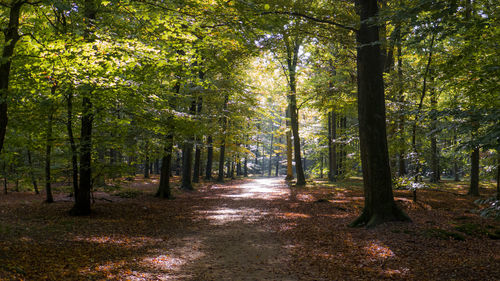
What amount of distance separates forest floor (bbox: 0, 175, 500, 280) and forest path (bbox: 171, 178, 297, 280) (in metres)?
0.02

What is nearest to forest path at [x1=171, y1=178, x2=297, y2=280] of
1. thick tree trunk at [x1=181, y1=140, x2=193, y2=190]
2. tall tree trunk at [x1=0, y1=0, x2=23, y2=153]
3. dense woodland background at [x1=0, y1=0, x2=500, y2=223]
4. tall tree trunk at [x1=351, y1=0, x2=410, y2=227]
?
tall tree trunk at [x1=351, y1=0, x2=410, y2=227]

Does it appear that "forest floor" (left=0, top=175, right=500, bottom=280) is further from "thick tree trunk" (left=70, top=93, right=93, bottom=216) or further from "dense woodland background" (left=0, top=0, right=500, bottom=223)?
"dense woodland background" (left=0, top=0, right=500, bottom=223)

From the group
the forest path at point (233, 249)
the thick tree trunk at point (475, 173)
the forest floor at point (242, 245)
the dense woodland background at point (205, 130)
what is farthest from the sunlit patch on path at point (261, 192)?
the thick tree trunk at point (475, 173)

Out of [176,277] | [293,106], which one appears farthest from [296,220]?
[293,106]

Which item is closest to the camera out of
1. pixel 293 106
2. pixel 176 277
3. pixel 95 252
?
pixel 176 277

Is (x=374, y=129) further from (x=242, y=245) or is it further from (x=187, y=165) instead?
(x=187, y=165)

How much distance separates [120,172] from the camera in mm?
11031

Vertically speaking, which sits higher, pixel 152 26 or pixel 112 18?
pixel 112 18

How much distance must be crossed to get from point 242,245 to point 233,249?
0.41 metres

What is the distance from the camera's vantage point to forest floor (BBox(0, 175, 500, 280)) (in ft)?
18.4

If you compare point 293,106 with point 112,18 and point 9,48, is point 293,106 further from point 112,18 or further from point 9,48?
point 9,48

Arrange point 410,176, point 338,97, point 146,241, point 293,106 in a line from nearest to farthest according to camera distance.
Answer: point 146,241 → point 410,176 → point 338,97 → point 293,106

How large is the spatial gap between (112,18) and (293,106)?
590 inches

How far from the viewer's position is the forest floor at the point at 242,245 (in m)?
5.62
